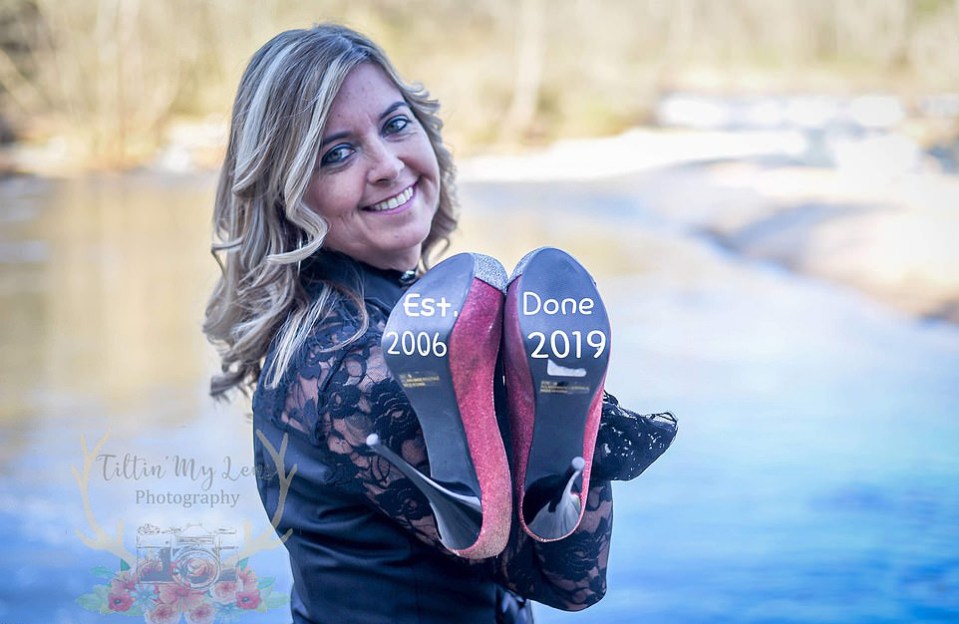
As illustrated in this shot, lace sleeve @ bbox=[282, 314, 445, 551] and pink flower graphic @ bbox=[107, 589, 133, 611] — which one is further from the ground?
lace sleeve @ bbox=[282, 314, 445, 551]

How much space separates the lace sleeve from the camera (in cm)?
72

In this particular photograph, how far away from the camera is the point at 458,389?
653mm

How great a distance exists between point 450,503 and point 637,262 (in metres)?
3.94

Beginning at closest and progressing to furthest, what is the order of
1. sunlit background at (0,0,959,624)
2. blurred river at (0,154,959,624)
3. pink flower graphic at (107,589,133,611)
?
pink flower graphic at (107,589,133,611) → blurred river at (0,154,959,624) → sunlit background at (0,0,959,624)

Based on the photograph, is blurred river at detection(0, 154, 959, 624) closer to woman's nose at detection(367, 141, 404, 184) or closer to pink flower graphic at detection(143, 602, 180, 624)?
pink flower graphic at detection(143, 602, 180, 624)

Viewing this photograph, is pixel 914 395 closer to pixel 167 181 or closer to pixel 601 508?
pixel 601 508

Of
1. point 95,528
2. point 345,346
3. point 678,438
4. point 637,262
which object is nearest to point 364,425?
point 345,346

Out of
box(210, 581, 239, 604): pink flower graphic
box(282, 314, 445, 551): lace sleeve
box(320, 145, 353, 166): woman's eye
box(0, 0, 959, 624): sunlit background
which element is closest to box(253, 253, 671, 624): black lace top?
box(282, 314, 445, 551): lace sleeve

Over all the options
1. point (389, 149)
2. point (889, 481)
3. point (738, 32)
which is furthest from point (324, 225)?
point (738, 32)

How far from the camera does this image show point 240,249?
966 millimetres

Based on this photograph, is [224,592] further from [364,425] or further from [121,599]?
[364,425]

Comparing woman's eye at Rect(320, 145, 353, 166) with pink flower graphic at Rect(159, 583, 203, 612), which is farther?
pink flower graphic at Rect(159, 583, 203, 612)

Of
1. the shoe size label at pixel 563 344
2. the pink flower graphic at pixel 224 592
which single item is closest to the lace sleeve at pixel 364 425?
the shoe size label at pixel 563 344

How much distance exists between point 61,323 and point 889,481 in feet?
9.54
